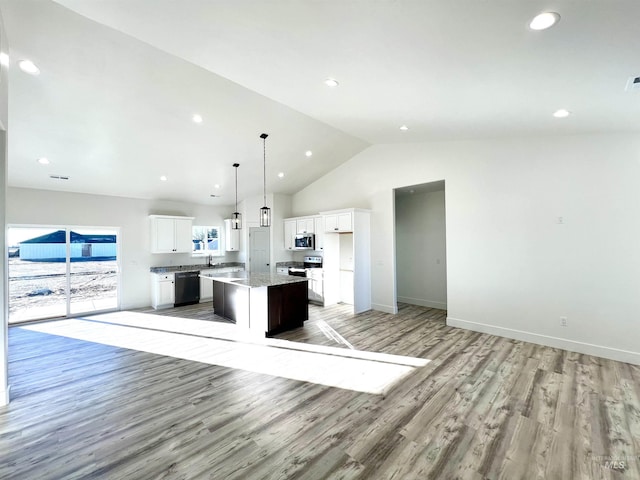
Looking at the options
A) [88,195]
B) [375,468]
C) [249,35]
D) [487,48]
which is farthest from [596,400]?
[88,195]

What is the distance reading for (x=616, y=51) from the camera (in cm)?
195

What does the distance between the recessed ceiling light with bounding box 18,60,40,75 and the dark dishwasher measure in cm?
457

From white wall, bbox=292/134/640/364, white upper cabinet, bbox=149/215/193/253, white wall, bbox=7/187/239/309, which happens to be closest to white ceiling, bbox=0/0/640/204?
white wall, bbox=292/134/640/364

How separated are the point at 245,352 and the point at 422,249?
4.71m

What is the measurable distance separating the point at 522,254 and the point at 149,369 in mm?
5593

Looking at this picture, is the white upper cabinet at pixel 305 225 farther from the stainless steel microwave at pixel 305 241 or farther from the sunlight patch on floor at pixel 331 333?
the sunlight patch on floor at pixel 331 333

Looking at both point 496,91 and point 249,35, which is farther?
point 496,91

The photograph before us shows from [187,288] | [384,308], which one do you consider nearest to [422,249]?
[384,308]

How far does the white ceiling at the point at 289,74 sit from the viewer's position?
1.97m

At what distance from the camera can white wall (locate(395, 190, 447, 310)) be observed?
253 inches

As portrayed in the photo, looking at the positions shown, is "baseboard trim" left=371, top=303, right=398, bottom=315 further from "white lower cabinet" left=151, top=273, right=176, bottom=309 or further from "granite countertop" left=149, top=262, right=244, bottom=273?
"white lower cabinet" left=151, top=273, right=176, bottom=309

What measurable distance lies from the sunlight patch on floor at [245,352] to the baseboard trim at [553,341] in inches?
71.3

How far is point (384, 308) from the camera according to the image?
6238mm

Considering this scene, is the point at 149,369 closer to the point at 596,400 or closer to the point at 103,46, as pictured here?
the point at 103,46
